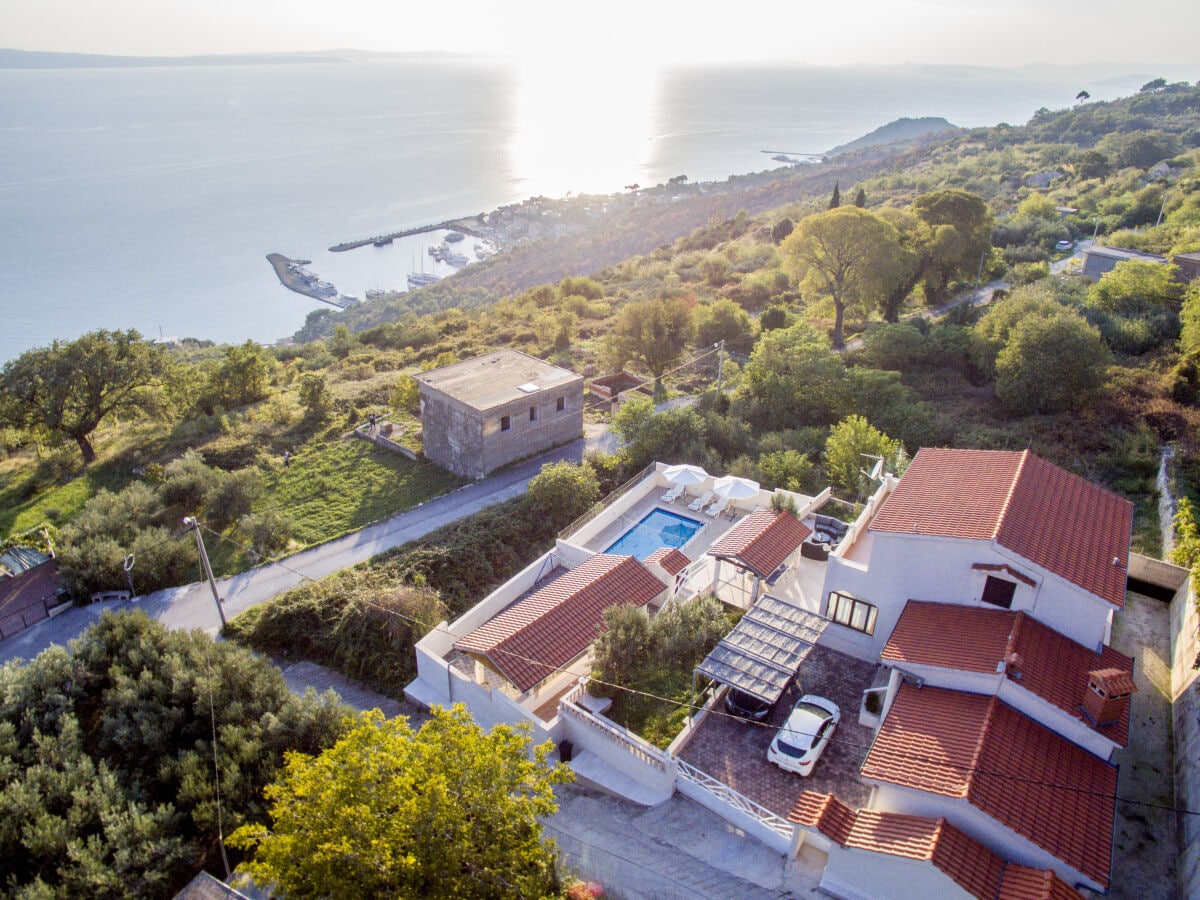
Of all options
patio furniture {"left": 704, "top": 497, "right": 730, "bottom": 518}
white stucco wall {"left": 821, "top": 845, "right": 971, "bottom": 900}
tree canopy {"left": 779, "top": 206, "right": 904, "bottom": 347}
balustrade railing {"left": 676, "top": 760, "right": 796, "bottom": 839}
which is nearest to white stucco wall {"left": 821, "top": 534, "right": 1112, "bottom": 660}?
balustrade railing {"left": 676, "top": 760, "right": 796, "bottom": 839}

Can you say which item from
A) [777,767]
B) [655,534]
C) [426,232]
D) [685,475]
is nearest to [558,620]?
[777,767]

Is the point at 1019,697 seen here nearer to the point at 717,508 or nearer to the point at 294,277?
the point at 717,508

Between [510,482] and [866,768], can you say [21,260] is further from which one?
[866,768]

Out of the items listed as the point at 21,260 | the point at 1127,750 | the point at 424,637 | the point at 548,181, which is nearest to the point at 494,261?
the point at 21,260

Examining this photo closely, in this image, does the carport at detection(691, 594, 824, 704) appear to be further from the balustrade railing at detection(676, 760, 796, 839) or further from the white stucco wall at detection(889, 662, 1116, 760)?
the white stucco wall at detection(889, 662, 1116, 760)

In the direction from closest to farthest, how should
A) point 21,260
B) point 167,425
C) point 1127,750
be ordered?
point 1127,750
point 167,425
point 21,260
